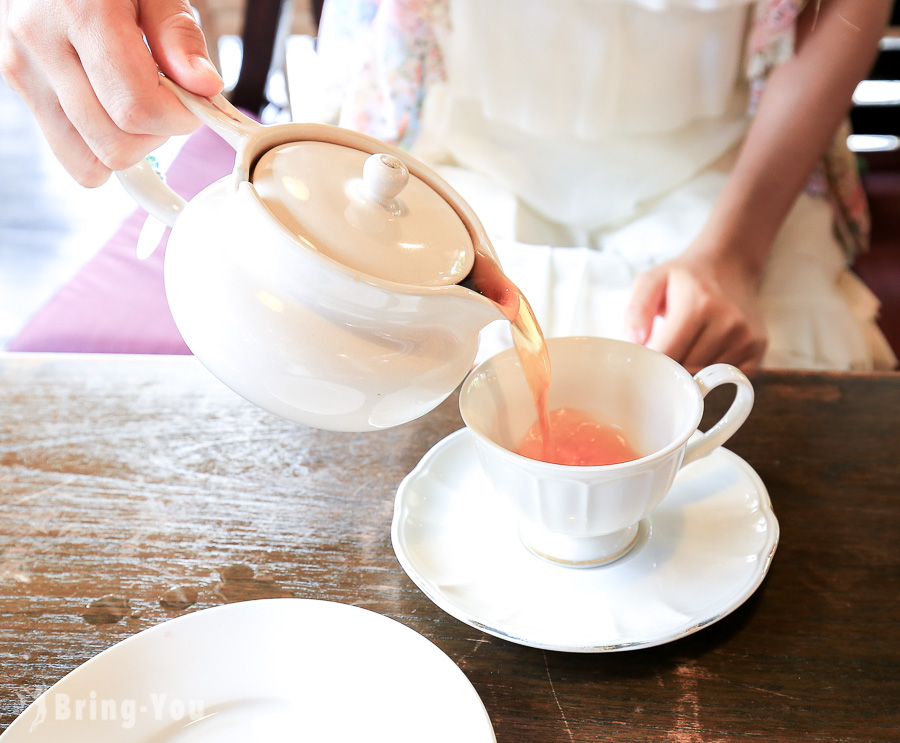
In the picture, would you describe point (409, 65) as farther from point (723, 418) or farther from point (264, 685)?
point (264, 685)

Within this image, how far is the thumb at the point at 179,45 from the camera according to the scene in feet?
1.50

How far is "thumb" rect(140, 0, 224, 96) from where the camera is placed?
1.50 ft

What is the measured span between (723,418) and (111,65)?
0.43 metres

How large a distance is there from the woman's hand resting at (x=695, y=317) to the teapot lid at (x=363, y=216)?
0.45 metres

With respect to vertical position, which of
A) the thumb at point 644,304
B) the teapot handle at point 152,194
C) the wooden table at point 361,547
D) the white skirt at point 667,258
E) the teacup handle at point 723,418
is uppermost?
the teapot handle at point 152,194

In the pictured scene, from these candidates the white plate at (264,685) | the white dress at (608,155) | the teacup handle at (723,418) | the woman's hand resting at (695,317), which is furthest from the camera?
the white dress at (608,155)

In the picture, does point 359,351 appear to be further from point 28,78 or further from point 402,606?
point 28,78

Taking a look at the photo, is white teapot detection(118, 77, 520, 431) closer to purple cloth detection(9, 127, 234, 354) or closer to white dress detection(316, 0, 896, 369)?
white dress detection(316, 0, 896, 369)

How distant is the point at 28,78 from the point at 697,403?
0.48 meters

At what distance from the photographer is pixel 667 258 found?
1008 mm

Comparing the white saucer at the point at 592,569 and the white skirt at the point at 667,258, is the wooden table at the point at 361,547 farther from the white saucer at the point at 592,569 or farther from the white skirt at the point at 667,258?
the white skirt at the point at 667,258

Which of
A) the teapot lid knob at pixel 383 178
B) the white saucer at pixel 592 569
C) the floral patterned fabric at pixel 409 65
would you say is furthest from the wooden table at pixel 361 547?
the floral patterned fabric at pixel 409 65

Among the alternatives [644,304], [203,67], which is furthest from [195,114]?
[644,304]

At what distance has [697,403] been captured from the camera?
0.49 m
